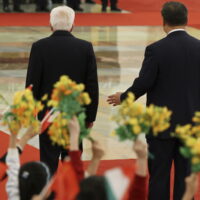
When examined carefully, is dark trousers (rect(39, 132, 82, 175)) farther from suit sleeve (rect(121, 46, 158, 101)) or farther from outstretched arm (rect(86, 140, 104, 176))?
outstretched arm (rect(86, 140, 104, 176))

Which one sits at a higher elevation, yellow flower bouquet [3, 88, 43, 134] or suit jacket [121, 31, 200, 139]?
yellow flower bouquet [3, 88, 43, 134]

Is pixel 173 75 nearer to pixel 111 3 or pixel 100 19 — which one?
pixel 100 19

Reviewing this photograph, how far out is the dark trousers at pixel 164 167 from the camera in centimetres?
606

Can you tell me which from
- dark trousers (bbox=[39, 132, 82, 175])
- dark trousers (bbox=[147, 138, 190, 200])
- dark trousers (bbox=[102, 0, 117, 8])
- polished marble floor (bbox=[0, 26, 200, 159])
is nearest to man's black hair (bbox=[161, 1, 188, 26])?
dark trousers (bbox=[147, 138, 190, 200])

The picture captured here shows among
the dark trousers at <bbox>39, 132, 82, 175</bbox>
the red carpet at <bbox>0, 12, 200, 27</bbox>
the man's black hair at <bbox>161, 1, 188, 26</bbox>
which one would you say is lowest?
the red carpet at <bbox>0, 12, 200, 27</bbox>

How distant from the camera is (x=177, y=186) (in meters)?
6.27

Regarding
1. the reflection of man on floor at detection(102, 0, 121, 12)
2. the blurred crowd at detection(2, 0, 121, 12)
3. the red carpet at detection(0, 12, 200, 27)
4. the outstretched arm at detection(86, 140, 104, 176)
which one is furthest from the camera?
the reflection of man on floor at detection(102, 0, 121, 12)

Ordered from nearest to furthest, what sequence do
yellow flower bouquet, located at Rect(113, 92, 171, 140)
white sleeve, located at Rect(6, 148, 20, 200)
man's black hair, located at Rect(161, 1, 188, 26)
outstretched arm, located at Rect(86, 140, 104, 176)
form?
yellow flower bouquet, located at Rect(113, 92, 171, 140) < outstretched arm, located at Rect(86, 140, 104, 176) < white sleeve, located at Rect(6, 148, 20, 200) < man's black hair, located at Rect(161, 1, 188, 26)

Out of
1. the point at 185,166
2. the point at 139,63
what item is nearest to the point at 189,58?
the point at 185,166

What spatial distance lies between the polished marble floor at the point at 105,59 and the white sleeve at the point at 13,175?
13.8 ft

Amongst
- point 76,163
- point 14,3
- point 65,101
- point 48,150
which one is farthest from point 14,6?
point 65,101

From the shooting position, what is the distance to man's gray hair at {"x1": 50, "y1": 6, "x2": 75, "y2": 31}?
20.8 ft

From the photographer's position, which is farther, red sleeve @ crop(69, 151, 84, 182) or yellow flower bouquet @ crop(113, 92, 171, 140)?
red sleeve @ crop(69, 151, 84, 182)

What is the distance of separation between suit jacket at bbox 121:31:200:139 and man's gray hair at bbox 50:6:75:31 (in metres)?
0.77
